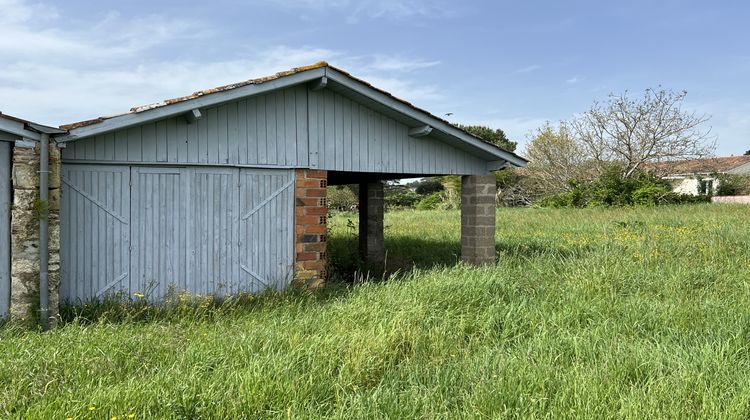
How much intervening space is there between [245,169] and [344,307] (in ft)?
8.55

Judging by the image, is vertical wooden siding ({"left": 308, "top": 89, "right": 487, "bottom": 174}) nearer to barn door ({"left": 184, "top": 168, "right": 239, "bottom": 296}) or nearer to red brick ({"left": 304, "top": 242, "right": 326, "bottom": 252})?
red brick ({"left": 304, "top": 242, "right": 326, "bottom": 252})

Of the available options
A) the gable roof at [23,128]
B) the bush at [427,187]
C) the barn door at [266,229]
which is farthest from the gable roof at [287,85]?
the bush at [427,187]

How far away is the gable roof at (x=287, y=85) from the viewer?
6.31 m

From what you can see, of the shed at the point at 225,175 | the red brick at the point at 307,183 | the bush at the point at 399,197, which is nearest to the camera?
the shed at the point at 225,175

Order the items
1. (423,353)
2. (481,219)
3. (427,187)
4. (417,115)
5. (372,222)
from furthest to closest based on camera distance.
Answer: (427,187) < (372,222) < (481,219) < (417,115) < (423,353)

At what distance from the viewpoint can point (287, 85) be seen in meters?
7.37

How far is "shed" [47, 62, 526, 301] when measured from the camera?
21.8ft

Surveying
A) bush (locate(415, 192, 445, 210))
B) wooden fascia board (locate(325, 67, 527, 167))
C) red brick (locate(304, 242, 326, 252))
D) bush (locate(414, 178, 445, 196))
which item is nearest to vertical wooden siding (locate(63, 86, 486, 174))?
wooden fascia board (locate(325, 67, 527, 167))

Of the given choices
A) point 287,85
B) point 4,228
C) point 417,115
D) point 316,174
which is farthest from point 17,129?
point 417,115

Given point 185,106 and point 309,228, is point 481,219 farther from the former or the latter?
point 185,106

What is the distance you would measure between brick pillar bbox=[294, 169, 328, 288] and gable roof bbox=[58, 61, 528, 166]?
4.56 feet

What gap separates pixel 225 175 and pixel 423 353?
13.1ft

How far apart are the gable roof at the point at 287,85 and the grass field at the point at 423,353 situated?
2.21 meters

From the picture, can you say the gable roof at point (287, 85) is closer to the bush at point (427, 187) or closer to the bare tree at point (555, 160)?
the bare tree at point (555, 160)
